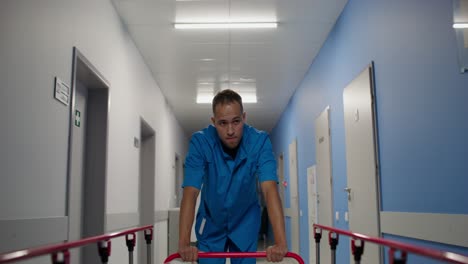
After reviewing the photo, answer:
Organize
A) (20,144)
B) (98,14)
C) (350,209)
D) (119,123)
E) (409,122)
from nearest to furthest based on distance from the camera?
1. (20,144)
2. (409,122)
3. (98,14)
4. (350,209)
5. (119,123)

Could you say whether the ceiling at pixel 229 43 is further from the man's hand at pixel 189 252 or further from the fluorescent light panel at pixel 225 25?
the man's hand at pixel 189 252

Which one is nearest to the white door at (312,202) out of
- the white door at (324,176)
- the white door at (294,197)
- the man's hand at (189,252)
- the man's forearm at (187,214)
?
the white door at (324,176)

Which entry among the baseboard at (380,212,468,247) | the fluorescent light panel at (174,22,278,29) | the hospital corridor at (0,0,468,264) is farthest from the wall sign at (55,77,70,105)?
the baseboard at (380,212,468,247)

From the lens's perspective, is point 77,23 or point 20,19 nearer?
point 20,19

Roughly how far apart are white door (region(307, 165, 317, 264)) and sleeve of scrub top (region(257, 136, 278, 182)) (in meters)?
4.30

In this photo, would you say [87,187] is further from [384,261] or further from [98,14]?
[384,261]

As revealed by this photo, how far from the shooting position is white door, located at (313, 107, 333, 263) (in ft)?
18.0

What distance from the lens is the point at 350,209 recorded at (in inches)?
176

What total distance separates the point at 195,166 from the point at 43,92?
3.69 ft

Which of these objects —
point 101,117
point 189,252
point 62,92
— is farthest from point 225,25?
point 189,252

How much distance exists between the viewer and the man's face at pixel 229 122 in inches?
84.8

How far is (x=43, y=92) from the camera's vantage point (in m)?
2.72

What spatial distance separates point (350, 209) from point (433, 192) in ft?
6.09

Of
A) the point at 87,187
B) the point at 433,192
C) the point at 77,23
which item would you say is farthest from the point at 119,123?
the point at 433,192
